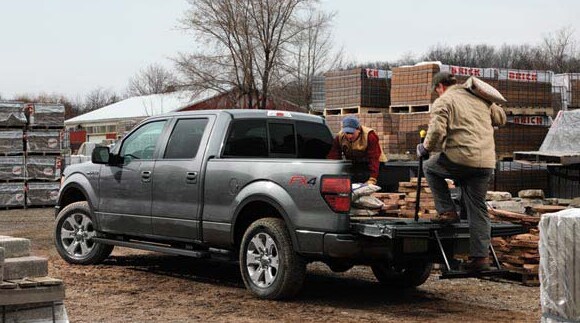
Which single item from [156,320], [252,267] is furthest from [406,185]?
[156,320]

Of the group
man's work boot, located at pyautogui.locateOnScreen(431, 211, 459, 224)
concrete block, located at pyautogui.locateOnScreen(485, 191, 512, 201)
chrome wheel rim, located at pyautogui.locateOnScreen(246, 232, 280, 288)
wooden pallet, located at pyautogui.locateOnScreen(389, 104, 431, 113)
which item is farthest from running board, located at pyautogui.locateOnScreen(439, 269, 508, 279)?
wooden pallet, located at pyautogui.locateOnScreen(389, 104, 431, 113)

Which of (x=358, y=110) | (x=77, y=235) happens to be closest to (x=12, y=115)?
(x=358, y=110)

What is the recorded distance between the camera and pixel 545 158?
1577 centimetres

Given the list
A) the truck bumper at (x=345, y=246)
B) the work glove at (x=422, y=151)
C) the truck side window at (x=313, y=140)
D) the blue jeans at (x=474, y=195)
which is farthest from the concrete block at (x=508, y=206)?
the truck bumper at (x=345, y=246)

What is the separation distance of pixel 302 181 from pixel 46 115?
56.3 ft

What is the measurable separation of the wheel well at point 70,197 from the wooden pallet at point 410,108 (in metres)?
7.54

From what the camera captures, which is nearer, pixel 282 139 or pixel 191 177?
pixel 191 177

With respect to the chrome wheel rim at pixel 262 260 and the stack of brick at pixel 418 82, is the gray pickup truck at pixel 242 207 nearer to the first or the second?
the chrome wheel rim at pixel 262 260

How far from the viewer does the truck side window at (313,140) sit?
9.97 meters

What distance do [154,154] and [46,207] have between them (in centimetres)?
1473

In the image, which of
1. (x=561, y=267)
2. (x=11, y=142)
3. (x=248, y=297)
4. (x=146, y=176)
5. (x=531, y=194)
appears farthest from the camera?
(x=11, y=142)

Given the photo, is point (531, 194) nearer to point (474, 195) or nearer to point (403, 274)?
point (403, 274)

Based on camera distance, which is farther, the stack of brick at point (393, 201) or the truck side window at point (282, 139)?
the truck side window at point (282, 139)

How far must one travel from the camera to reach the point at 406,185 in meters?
10.6
